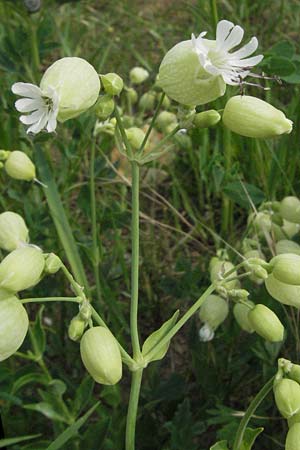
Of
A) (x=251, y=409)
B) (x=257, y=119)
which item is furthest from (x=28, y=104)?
(x=251, y=409)

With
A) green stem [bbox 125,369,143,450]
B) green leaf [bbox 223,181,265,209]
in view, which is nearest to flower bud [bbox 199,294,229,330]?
green leaf [bbox 223,181,265,209]

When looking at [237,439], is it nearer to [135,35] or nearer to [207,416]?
[207,416]

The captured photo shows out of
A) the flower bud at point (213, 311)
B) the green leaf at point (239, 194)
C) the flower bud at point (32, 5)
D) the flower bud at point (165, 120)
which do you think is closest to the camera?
the flower bud at point (213, 311)

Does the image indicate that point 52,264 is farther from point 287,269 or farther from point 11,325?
point 287,269

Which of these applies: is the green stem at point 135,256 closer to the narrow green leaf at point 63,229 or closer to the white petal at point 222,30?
the white petal at point 222,30

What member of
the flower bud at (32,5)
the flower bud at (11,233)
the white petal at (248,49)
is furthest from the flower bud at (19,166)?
the white petal at (248,49)

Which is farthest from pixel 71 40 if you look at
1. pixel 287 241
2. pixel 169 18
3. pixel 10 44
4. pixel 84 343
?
pixel 84 343
